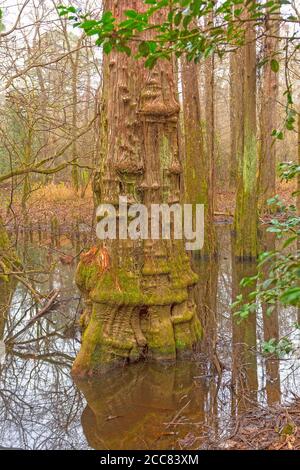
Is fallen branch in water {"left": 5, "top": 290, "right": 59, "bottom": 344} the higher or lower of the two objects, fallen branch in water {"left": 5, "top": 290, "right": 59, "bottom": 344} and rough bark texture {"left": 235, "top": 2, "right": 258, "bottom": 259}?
the lower

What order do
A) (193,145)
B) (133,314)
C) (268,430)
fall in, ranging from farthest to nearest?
(193,145) → (133,314) → (268,430)

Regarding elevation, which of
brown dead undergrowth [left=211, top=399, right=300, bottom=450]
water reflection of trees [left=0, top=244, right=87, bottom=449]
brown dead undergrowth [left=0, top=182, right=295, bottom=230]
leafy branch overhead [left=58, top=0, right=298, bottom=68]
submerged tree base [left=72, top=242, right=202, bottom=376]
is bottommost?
water reflection of trees [left=0, top=244, right=87, bottom=449]

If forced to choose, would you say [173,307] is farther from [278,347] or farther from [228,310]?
[228,310]

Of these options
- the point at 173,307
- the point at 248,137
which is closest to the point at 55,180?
the point at 248,137

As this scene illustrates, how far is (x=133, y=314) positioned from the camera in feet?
16.2

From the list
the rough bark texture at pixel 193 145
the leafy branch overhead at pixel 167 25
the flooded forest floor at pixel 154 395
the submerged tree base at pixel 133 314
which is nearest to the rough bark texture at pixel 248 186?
the rough bark texture at pixel 193 145

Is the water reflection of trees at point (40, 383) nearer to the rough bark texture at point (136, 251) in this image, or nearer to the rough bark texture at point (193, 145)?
the rough bark texture at point (136, 251)

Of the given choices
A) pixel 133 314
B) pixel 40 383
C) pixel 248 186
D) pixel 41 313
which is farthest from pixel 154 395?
pixel 248 186

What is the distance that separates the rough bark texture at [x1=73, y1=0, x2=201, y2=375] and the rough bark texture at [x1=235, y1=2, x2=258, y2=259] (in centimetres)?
538

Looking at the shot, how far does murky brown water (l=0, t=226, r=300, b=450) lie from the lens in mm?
3555

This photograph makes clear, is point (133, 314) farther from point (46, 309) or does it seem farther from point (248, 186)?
point (248, 186)

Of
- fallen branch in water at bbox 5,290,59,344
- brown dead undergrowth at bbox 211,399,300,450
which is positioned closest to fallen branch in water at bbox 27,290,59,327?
fallen branch in water at bbox 5,290,59,344

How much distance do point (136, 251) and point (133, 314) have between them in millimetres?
655

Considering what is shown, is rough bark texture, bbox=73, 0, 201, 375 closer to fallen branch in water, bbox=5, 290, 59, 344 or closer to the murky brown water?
the murky brown water
